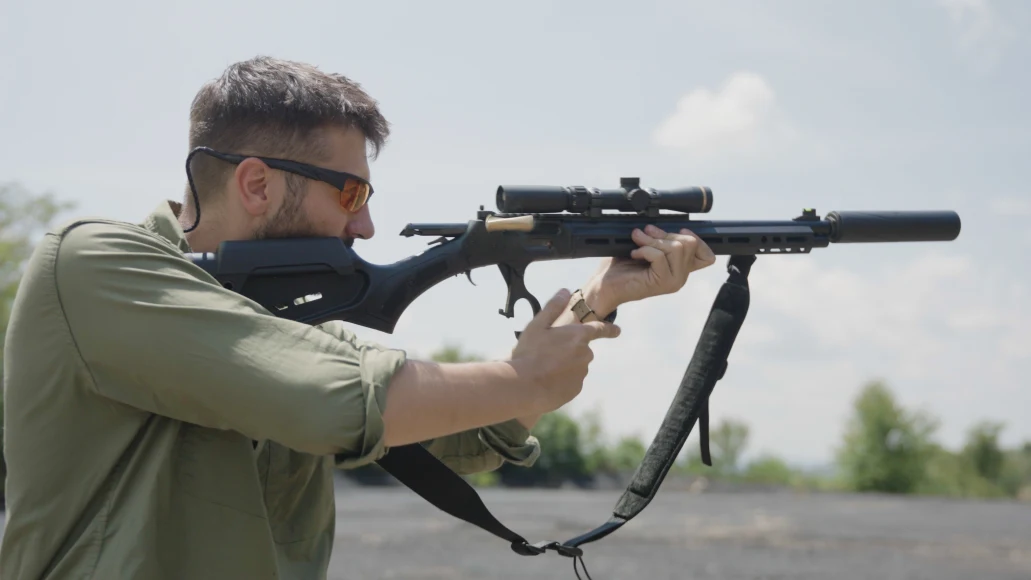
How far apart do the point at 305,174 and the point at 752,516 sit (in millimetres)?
18137

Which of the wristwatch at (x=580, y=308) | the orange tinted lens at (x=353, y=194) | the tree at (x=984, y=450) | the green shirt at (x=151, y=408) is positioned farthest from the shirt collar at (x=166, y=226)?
the tree at (x=984, y=450)

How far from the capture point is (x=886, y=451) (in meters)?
28.8

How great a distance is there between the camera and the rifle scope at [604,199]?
385cm

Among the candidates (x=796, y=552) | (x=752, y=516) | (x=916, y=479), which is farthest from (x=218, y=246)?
(x=916, y=479)

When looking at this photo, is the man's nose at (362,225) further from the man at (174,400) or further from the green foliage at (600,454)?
the green foliage at (600,454)

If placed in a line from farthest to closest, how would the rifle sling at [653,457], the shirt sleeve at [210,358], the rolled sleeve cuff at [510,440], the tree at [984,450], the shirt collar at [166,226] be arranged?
the tree at [984,450], the rolled sleeve cuff at [510,440], the rifle sling at [653,457], the shirt collar at [166,226], the shirt sleeve at [210,358]

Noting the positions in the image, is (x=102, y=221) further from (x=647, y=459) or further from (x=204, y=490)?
(x=647, y=459)

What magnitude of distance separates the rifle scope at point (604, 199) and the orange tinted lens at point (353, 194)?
2.25ft

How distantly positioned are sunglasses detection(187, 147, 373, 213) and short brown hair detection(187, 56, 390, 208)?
1.0 inches

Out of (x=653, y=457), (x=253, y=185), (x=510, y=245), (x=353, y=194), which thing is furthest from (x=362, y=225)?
(x=653, y=457)

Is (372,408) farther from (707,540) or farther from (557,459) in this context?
(557,459)

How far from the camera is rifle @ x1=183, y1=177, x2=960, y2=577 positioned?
3.29m

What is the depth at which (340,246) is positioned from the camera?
3.37m

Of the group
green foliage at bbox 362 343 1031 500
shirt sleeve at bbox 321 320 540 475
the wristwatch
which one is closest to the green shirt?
the wristwatch
